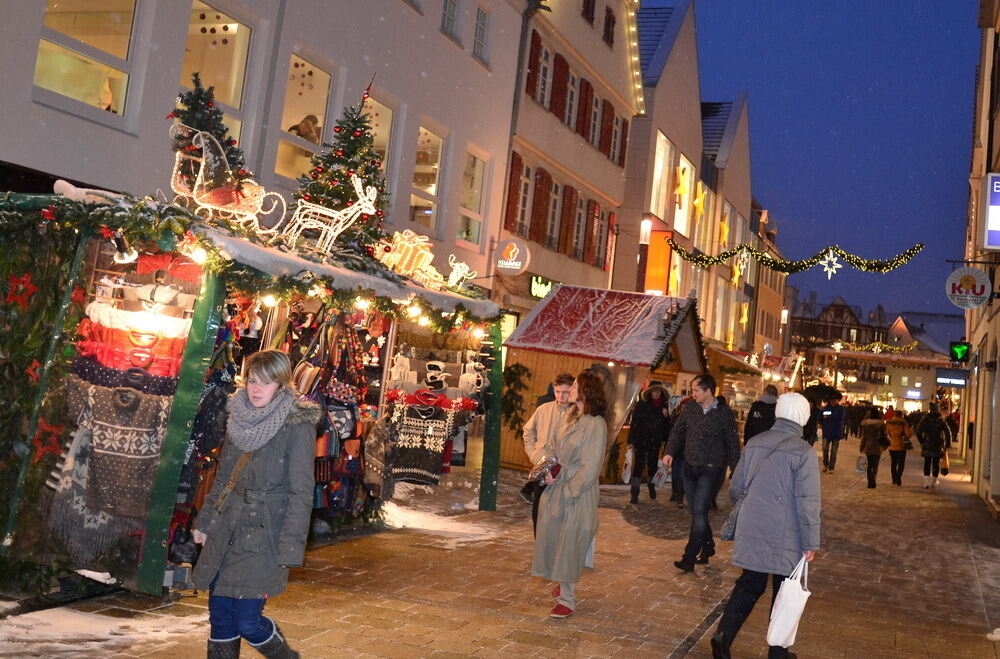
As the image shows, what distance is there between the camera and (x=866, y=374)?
4555 inches

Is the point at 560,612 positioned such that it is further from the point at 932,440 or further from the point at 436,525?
the point at 932,440

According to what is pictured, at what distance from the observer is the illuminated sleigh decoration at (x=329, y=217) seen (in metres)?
9.22

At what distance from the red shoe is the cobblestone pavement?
0.09 meters

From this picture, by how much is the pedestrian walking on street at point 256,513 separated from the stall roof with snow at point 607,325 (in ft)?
35.1

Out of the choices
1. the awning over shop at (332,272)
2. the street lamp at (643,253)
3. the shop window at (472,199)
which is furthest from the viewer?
the street lamp at (643,253)

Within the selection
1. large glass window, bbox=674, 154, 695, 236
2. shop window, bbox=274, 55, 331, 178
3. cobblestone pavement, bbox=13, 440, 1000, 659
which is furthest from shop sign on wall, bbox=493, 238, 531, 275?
large glass window, bbox=674, 154, 695, 236

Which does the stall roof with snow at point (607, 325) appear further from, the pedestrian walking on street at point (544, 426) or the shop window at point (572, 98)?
the shop window at point (572, 98)


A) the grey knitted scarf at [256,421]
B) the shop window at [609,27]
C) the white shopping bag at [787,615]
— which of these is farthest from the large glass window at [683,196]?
the grey knitted scarf at [256,421]

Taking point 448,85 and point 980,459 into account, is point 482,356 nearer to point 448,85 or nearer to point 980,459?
point 448,85

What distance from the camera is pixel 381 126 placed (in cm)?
1645

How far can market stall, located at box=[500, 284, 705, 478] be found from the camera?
15961 millimetres

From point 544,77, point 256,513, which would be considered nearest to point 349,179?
point 256,513

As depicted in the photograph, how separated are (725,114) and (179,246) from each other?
37370mm

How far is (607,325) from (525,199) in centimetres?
616
